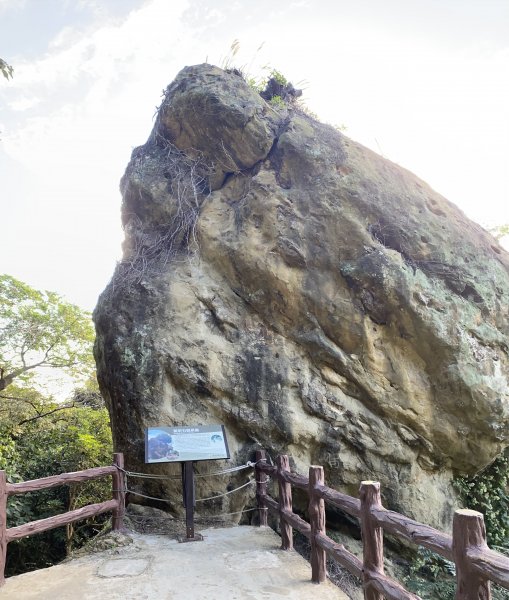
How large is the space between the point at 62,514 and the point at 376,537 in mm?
3430

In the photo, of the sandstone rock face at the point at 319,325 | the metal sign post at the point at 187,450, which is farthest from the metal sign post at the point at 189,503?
the sandstone rock face at the point at 319,325

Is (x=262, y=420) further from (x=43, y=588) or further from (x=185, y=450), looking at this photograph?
(x=43, y=588)

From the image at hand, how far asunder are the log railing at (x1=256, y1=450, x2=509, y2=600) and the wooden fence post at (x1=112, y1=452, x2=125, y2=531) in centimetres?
182

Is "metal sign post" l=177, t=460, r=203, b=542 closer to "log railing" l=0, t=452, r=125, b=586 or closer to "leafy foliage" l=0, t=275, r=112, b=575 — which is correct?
"log railing" l=0, t=452, r=125, b=586

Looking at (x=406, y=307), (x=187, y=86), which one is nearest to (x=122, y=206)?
(x=187, y=86)

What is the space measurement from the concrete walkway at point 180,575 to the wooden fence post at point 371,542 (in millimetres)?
618

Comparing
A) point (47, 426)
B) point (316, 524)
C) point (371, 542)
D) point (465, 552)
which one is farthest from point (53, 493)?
point (465, 552)

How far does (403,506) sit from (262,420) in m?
2.40

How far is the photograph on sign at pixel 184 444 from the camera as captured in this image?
5.56 m

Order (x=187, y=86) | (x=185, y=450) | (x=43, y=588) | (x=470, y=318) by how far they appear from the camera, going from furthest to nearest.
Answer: (x=187, y=86) → (x=470, y=318) → (x=185, y=450) → (x=43, y=588)

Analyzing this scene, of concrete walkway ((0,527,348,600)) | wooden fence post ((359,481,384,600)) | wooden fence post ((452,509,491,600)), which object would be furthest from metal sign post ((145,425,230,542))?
wooden fence post ((452,509,491,600))

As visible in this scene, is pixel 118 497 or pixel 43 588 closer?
pixel 43 588

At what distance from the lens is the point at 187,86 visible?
877 cm

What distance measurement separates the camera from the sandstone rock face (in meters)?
6.73
